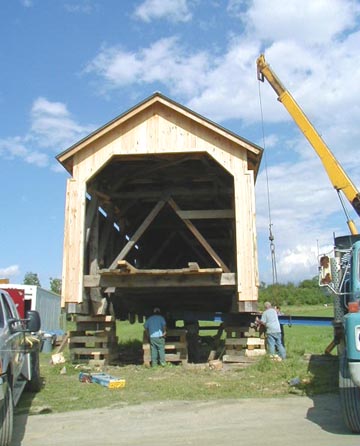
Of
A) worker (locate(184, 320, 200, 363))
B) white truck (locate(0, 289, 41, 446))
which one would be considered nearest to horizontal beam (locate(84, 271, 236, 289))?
white truck (locate(0, 289, 41, 446))

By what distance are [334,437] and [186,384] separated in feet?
16.5

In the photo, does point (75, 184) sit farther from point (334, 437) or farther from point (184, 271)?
point (334, 437)

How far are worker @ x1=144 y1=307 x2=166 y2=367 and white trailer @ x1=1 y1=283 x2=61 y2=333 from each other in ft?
28.6

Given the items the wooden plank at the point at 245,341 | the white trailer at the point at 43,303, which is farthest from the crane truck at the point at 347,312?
the white trailer at the point at 43,303

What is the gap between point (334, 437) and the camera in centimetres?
650

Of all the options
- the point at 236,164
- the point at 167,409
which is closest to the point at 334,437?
the point at 167,409

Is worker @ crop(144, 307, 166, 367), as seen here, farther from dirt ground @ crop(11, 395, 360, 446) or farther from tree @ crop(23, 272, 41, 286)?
tree @ crop(23, 272, 41, 286)

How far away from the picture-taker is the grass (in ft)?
31.7

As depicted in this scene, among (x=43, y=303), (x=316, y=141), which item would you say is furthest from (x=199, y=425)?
(x=43, y=303)

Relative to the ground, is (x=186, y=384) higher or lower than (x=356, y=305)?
lower

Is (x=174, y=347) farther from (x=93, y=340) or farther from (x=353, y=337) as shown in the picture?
(x=353, y=337)

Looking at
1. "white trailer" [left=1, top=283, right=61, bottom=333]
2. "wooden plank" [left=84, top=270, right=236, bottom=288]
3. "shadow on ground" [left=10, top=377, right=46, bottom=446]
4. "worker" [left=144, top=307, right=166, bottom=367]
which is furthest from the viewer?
"white trailer" [left=1, top=283, right=61, bottom=333]

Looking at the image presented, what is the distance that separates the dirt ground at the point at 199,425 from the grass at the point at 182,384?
1.94 ft

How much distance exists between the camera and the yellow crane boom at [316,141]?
1650 cm
